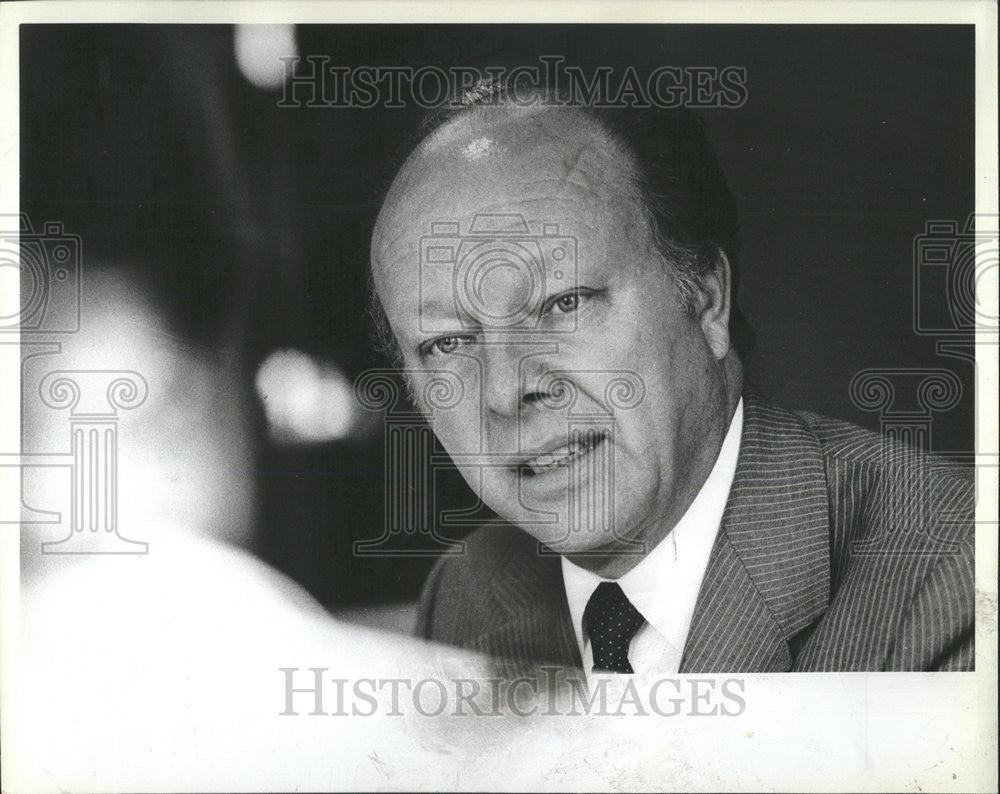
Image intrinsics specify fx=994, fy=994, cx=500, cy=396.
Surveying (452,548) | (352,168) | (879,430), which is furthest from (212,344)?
(879,430)

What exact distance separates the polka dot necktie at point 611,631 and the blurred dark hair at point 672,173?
2.12 ft

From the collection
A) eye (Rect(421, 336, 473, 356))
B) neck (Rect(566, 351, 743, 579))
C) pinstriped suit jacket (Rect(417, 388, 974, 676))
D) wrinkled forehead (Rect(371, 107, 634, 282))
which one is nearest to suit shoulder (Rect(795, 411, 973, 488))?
pinstriped suit jacket (Rect(417, 388, 974, 676))

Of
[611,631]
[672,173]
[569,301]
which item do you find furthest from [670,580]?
[672,173]

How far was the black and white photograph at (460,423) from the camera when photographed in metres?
2.25

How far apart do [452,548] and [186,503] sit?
62 cm

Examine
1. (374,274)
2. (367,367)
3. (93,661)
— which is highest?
(374,274)

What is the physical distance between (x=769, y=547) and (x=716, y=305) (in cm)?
56

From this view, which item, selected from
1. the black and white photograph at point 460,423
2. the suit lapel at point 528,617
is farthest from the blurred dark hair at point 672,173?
the suit lapel at point 528,617

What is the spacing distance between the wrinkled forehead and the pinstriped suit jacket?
0.58 m

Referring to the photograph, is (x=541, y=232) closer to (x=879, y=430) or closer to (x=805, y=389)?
(x=805, y=389)

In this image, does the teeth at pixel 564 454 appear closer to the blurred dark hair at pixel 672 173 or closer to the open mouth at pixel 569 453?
the open mouth at pixel 569 453

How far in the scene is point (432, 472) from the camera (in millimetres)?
2270

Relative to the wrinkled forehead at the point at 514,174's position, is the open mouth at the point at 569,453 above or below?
below

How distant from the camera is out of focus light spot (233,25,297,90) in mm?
2275
